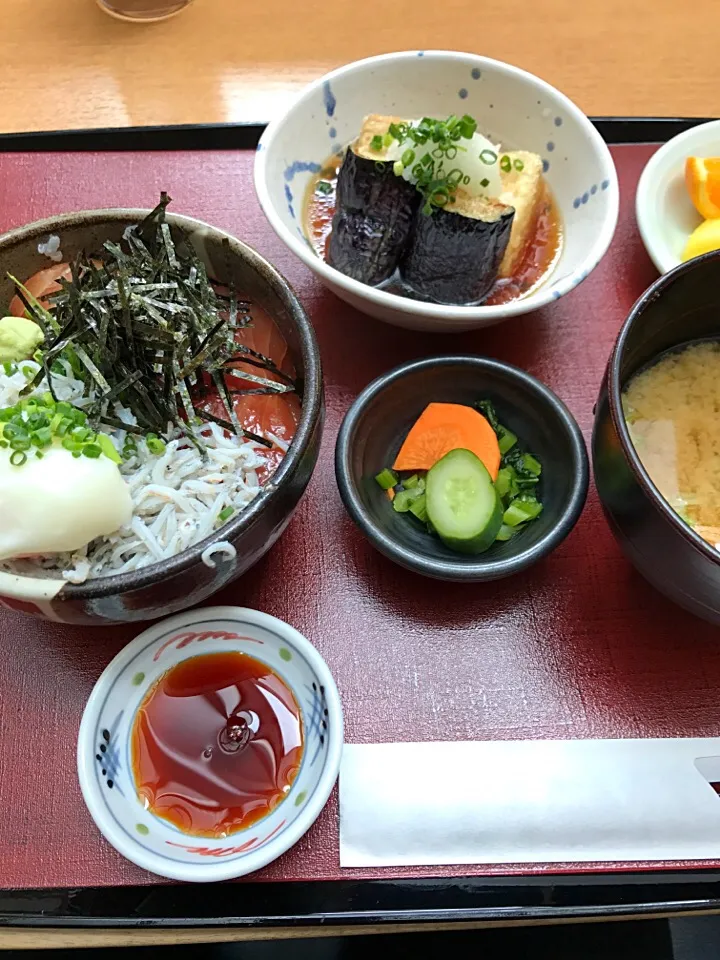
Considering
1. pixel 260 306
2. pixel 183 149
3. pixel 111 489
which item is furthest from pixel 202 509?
pixel 183 149

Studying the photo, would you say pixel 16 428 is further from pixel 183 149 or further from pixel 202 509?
pixel 183 149

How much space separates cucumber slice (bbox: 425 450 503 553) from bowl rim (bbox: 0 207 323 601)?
258 millimetres

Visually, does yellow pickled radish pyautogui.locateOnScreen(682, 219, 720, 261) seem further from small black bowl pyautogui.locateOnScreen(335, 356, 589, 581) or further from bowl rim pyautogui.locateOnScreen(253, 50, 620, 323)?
small black bowl pyautogui.locateOnScreen(335, 356, 589, 581)

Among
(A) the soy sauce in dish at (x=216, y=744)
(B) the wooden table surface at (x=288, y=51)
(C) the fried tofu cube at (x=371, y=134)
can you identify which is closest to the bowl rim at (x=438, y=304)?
(C) the fried tofu cube at (x=371, y=134)

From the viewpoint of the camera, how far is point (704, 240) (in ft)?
4.80

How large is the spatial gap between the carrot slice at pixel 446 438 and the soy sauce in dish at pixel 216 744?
1.46 ft

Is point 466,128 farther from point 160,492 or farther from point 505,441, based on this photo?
point 160,492

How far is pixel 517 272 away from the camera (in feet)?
4.94

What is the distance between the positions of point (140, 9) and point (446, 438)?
159cm

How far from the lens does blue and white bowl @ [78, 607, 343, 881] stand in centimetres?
93

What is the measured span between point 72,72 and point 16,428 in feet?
4.43

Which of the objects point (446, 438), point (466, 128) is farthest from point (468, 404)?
point (466, 128)

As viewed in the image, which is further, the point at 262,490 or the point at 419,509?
the point at 419,509

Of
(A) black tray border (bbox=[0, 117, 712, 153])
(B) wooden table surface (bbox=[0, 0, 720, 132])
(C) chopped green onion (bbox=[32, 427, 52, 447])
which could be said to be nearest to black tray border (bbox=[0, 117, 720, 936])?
(C) chopped green onion (bbox=[32, 427, 52, 447])
